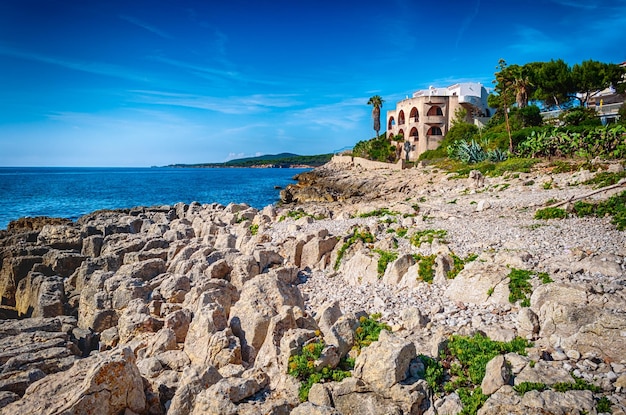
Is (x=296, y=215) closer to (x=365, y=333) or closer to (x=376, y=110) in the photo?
(x=365, y=333)

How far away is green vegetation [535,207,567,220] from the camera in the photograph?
53.6 feet

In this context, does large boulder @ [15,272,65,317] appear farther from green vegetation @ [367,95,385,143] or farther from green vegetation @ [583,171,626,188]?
green vegetation @ [367,95,385,143]

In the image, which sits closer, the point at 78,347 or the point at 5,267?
the point at 78,347

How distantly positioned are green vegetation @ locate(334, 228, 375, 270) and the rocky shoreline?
98mm

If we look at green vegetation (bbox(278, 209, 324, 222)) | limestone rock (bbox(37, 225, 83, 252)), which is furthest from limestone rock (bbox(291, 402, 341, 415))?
limestone rock (bbox(37, 225, 83, 252))

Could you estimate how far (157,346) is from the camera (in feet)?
31.0

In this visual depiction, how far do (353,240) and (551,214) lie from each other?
26.1 ft

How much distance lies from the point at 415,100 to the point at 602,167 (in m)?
45.7

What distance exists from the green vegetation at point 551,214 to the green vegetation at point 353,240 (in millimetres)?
6895

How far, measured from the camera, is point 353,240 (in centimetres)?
1589

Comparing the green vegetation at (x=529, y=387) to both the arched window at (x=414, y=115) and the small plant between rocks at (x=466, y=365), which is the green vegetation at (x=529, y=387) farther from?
the arched window at (x=414, y=115)

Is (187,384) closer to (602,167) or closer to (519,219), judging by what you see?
(519,219)

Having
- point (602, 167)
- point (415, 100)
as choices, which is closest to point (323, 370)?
point (602, 167)

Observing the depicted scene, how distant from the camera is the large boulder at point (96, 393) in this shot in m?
6.80
